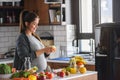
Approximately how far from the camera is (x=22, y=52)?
3.74 meters

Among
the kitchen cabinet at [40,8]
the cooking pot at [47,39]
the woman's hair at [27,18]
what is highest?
the kitchen cabinet at [40,8]

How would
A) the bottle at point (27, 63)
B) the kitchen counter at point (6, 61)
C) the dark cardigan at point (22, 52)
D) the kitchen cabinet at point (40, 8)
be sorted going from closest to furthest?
the bottle at point (27, 63)
the dark cardigan at point (22, 52)
the kitchen counter at point (6, 61)
the kitchen cabinet at point (40, 8)

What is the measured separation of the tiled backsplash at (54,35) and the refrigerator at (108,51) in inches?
69.5

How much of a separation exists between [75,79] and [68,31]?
2.74 meters

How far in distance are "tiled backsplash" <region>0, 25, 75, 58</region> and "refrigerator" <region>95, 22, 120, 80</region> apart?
176 centimetres

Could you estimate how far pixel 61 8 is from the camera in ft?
19.4

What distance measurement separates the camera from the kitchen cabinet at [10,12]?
613 cm

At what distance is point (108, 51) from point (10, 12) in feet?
8.65

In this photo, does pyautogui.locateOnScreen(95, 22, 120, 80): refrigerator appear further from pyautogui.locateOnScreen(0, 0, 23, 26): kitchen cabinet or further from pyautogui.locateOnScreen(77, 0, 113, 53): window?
pyautogui.locateOnScreen(0, 0, 23, 26): kitchen cabinet

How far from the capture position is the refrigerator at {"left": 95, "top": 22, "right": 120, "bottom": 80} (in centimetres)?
420

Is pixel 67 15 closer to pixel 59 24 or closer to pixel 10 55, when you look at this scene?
pixel 59 24

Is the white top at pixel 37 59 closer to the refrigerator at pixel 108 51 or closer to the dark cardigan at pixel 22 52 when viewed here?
the dark cardigan at pixel 22 52

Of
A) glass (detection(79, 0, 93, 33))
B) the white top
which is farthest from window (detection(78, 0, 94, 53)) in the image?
the white top

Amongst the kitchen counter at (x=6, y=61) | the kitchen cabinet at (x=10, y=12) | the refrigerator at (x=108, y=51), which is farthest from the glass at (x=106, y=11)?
the kitchen counter at (x=6, y=61)
